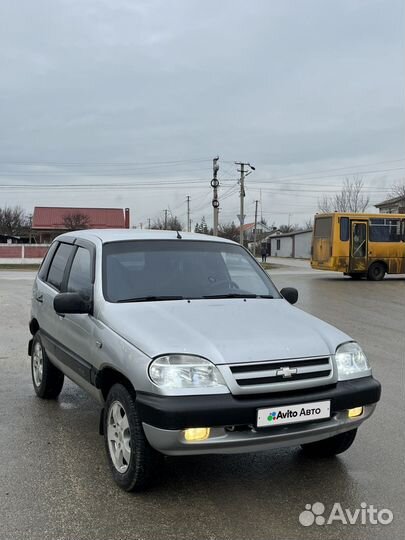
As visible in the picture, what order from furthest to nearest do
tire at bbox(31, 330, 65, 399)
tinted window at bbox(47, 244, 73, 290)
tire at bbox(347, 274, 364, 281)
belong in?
1. tire at bbox(347, 274, 364, 281)
2. tire at bbox(31, 330, 65, 399)
3. tinted window at bbox(47, 244, 73, 290)

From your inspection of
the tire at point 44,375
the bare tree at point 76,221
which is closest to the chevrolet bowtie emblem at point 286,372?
the tire at point 44,375

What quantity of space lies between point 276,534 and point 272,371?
0.92 meters

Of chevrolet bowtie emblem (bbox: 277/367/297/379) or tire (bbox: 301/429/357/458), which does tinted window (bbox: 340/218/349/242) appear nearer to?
tire (bbox: 301/429/357/458)

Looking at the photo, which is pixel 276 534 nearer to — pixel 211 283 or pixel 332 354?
pixel 332 354

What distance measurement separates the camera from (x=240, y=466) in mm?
3941

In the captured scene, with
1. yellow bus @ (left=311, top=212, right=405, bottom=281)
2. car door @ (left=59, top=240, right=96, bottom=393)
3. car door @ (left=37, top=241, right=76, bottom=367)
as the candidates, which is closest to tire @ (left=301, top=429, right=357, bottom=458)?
car door @ (left=59, top=240, right=96, bottom=393)

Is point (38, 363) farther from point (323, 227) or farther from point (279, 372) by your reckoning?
point (323, 227)

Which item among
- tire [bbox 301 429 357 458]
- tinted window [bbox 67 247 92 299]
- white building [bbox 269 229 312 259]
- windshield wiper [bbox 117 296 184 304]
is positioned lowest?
white building [bbox 269 229 312 259]

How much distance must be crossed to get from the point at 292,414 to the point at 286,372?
258 mm

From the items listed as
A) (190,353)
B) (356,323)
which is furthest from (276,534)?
(356,323)

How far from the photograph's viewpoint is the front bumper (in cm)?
309

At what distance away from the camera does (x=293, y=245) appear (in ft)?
224

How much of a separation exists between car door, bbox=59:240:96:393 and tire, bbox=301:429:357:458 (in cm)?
176

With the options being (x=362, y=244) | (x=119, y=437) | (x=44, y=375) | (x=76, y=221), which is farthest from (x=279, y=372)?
(x=76, y=221)
